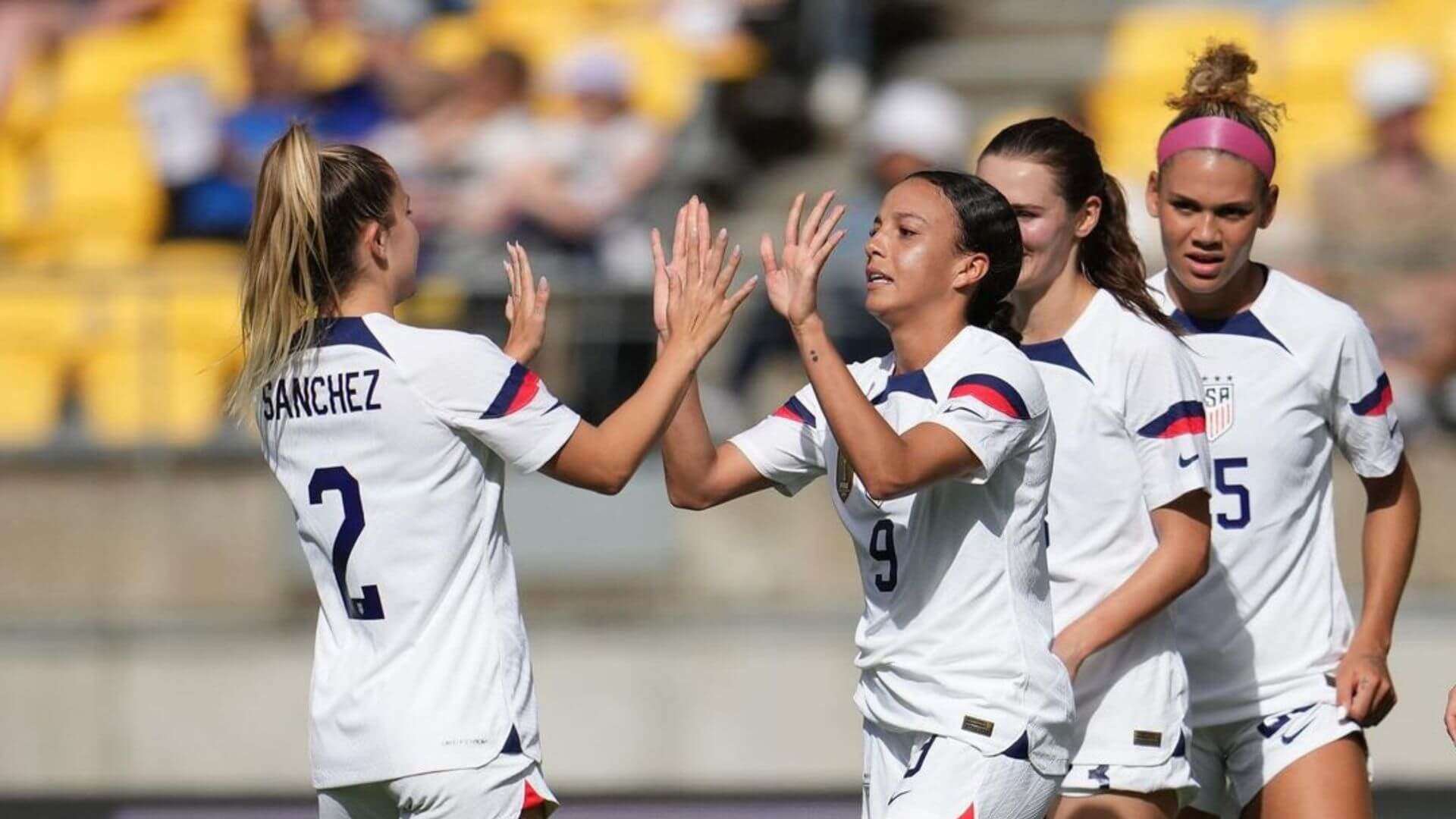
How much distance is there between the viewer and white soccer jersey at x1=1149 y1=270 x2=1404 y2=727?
13.0 feet

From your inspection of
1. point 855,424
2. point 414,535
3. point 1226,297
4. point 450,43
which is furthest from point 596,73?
point 855,424

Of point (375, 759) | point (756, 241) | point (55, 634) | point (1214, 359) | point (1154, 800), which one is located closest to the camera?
point (375, 759)

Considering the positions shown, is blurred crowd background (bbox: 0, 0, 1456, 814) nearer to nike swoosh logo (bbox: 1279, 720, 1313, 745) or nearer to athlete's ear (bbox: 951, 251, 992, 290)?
nike swoosh logo (bbox: 1279, 720, 1313, 745)

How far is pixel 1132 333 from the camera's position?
3.72 metres

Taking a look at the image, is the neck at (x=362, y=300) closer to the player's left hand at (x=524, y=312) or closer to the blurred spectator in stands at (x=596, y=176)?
the player's left hand at (x=524, y=312)

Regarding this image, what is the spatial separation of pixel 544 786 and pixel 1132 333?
4.64 feet

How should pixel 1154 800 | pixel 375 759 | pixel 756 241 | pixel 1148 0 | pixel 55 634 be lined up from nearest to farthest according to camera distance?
pixel 375 759
pixel 1154 800
pixel 55 634
pixel 756 241
pixel 1148 0

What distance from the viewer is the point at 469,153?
362 inches

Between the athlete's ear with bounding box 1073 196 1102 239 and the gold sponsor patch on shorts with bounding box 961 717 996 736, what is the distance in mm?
1053

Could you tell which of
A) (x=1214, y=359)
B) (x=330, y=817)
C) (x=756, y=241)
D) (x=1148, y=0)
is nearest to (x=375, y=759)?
(x=330, y=817)

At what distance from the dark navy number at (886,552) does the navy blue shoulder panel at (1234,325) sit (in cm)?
101

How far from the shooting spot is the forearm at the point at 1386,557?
398cm

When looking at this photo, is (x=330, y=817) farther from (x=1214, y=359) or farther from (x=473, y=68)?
(x=473, y=68)

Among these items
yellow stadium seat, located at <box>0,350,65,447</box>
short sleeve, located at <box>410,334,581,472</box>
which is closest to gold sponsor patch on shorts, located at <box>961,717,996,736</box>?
short sleeve, located at <box>410,334,581,472</box>
